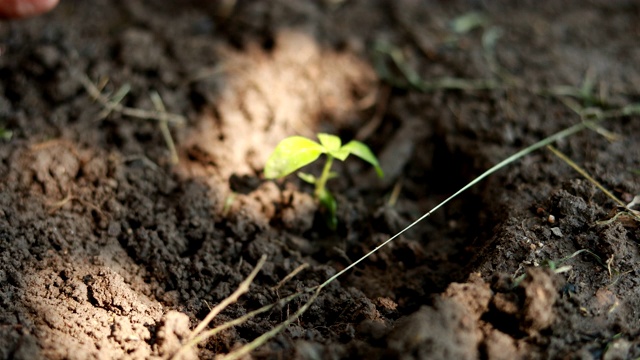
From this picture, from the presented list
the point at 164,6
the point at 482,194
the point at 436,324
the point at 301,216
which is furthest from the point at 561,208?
the point at 164,6

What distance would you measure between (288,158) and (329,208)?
25 cm

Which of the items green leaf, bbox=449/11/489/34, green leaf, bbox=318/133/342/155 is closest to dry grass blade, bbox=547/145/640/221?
green leaf, bbox=318/133/342/155

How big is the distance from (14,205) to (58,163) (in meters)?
0.21

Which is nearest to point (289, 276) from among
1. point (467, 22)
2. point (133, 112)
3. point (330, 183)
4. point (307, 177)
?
point (307, 177)

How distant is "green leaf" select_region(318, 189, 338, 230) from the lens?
2127 mm

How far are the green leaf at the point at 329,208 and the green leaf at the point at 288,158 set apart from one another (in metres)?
0.20

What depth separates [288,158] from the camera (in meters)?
1.99

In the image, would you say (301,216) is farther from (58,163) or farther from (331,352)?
(58,163)

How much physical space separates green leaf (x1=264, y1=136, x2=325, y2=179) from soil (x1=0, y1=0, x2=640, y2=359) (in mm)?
180

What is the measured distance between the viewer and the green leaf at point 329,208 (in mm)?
2127

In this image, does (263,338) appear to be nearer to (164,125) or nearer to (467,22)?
(164,125)

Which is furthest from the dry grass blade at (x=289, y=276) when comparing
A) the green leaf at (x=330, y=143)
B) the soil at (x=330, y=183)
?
the green leaf at (x=330, y=143)

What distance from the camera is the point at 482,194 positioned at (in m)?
2.18

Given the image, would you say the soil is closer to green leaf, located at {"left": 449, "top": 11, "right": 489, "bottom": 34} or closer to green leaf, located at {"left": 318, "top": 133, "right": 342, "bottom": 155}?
green leaf, located at {"left": 449, "top": 11, "right": 489, "bottom": 34}
